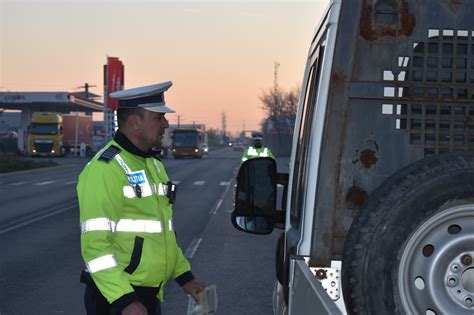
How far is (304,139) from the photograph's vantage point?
3.16m

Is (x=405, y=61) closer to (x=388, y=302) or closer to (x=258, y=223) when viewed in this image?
(x=388, y=302)

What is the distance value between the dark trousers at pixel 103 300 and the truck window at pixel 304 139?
2.66 feet

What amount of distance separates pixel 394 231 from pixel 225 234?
10.8 metres

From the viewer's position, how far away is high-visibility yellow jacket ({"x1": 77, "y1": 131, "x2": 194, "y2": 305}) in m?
2.88

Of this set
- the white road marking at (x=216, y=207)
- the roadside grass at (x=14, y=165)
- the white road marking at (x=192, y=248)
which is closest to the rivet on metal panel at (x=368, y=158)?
the white road marking at (x=192, y=248)

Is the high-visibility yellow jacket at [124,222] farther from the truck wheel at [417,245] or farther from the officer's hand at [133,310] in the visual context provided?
the truck wheel at [417,245]

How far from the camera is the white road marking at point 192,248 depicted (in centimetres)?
1034

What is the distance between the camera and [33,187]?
2566 cm

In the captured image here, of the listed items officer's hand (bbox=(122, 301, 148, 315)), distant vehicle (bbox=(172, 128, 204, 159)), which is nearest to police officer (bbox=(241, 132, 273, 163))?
officer's hand (bbox=(122, 301, 148, 315))

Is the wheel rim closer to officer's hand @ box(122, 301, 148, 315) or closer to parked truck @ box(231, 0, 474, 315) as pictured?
parked truck @ box(231, 0, 474, 315)

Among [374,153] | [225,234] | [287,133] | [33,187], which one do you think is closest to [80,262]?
[225,234]

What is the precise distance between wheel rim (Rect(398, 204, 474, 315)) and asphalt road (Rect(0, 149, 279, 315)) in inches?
190

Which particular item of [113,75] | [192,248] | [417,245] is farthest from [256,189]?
[113,75]

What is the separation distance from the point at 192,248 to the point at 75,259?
204 centimetres
